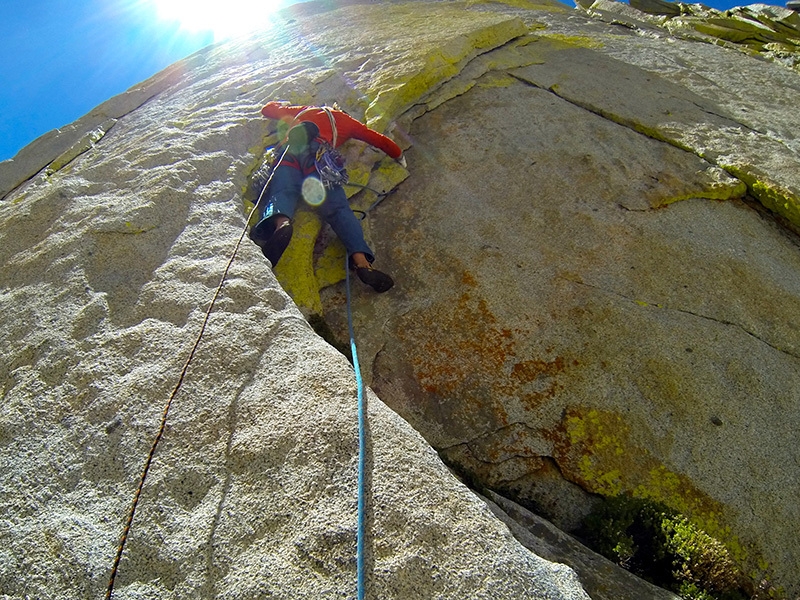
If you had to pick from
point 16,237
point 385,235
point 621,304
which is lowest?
point 621,304

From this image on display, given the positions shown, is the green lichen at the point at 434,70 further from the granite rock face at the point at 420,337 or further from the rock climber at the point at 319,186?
the rock climber at the point at 319,186

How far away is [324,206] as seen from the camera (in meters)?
4.59

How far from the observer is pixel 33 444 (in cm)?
234

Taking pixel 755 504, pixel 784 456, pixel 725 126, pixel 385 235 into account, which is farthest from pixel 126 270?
pixel 725 126

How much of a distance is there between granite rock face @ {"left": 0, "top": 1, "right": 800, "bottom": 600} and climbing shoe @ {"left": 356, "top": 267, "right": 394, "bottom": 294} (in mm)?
139

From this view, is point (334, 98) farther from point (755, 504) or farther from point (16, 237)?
point (755, 504)

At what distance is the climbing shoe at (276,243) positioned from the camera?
401 centimetres

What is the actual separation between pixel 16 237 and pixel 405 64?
5.07m

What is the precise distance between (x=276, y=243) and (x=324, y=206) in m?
0.76

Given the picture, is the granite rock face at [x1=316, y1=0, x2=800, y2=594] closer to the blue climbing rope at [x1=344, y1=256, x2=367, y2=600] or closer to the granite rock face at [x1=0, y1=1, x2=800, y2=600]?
the granite rock face at [x1=0, y1=1, x2=800, y2=600]

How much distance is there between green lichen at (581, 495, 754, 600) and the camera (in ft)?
8.64

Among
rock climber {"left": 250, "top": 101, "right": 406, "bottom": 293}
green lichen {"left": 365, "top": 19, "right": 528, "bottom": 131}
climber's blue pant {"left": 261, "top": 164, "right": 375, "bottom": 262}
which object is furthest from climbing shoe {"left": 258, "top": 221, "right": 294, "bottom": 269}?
green lichen {"left": 365, "top": 19, "right": 528, "bottom": 131}

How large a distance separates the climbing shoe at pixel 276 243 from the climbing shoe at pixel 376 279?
67 centimetres

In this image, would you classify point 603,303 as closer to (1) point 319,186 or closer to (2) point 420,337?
(2) point 420,337
